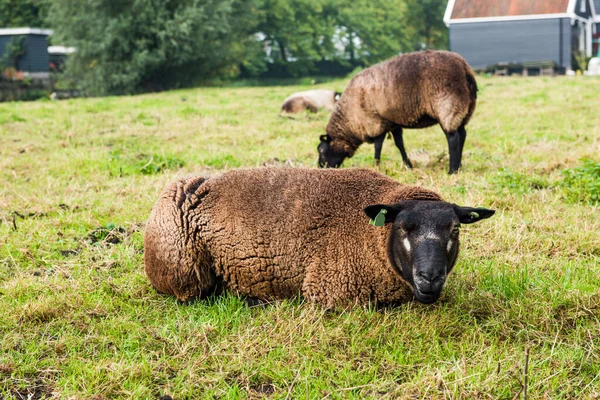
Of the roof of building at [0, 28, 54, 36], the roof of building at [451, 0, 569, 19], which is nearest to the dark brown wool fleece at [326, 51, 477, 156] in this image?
the roof of building at [451, 0, 569, 19]

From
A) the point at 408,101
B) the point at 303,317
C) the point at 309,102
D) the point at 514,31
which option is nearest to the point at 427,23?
the point at 514,31

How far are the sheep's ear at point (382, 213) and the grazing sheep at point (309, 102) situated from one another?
13571mm

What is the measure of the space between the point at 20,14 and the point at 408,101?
43656mm

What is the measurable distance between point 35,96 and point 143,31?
6.76 metres

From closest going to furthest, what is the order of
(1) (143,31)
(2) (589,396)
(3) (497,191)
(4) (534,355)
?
(2) (589,396), (4) (534,355), (3) (497,191), (1) (143,31)

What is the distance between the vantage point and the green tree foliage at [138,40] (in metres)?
32.6

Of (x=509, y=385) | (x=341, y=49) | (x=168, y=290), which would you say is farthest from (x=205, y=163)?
(x=341, y=49)

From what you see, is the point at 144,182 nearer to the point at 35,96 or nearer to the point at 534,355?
the point at 534,355

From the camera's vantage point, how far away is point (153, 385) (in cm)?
353

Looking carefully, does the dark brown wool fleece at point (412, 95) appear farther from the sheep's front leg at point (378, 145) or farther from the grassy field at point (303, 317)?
→ the grassy field at point (303, 317)

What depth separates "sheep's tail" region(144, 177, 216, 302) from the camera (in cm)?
466

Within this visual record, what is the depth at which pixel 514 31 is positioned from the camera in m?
38.9

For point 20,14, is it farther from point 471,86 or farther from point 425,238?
point 425,238

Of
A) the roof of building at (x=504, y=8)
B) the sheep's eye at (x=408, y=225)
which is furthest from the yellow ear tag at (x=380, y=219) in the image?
the roof of building at (x=504, y=8)
